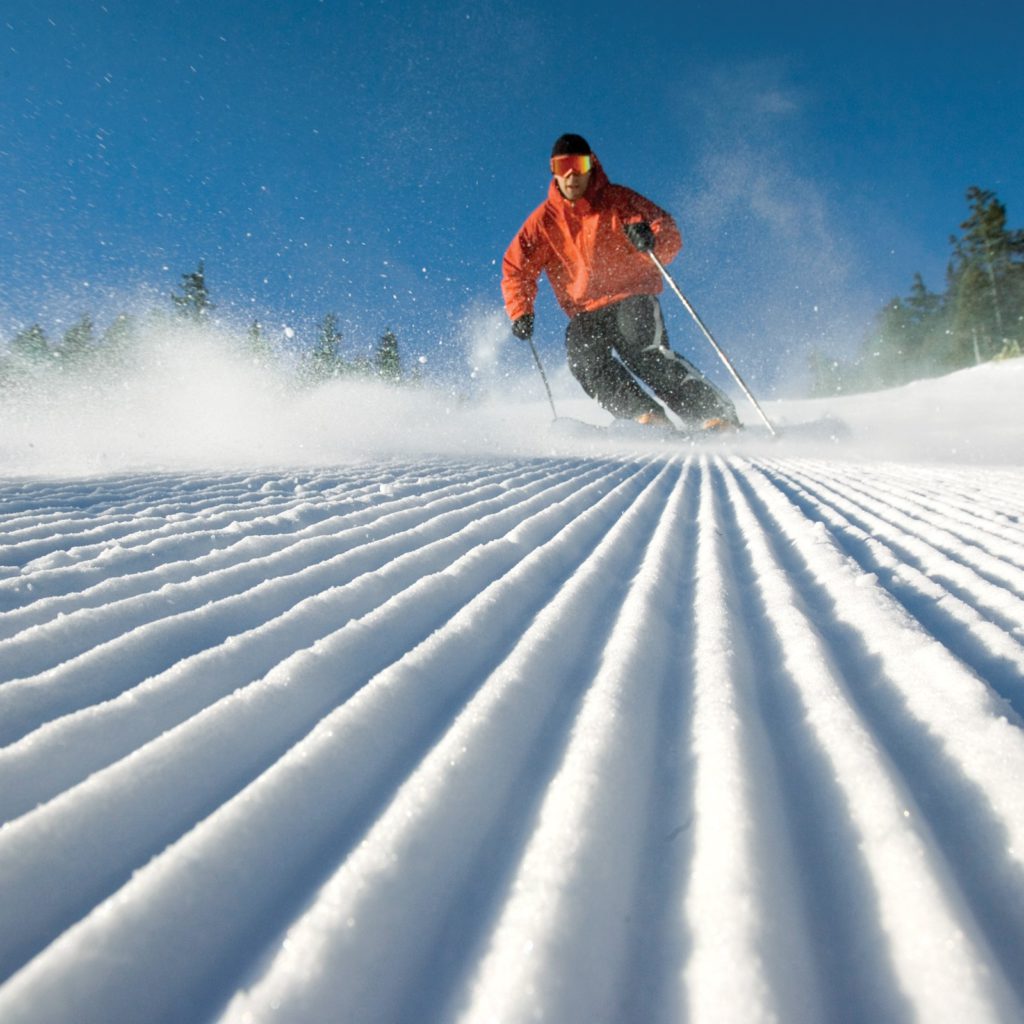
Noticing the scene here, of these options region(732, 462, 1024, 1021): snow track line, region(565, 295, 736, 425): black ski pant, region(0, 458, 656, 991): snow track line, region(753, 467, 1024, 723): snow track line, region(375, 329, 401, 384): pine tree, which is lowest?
region(753, 467, 1024, 723): snow track line

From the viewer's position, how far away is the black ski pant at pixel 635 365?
248 inches

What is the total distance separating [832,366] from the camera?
45844 mm

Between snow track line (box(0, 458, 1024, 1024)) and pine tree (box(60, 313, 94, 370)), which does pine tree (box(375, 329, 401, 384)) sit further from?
snow track line (box(0, 458, 1024, 1024))

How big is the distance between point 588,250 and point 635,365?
4.37ft

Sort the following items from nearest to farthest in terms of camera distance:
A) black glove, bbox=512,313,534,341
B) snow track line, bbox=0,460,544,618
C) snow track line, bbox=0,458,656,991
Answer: snow track line, bbox=0,458,656,991
snow track line, bbox=0,460,544,618
black glove, bbox=512,313,534,341

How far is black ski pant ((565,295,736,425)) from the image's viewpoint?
6.30 m

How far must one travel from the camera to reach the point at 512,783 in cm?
67

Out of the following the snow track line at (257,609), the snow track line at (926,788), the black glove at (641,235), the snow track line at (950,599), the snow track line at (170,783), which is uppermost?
the black glove at (641,235)

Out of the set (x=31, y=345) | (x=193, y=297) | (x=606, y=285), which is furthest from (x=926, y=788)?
(x=31, y=345)

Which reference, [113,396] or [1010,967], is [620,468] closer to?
[1010,967]

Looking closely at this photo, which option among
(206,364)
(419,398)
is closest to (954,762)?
(419,398)

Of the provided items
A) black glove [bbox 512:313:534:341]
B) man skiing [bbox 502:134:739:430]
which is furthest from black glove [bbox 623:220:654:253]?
black glove [bbox 512:313:534:341]

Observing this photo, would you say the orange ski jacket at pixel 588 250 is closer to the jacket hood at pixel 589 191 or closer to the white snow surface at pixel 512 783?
the jacket hood at pixel 589 191

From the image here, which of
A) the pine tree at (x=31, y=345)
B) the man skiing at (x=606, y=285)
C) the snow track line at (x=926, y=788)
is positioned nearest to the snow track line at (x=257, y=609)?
the snow track line at (x=926, y=788)
